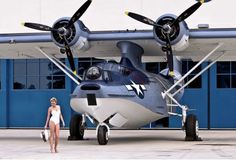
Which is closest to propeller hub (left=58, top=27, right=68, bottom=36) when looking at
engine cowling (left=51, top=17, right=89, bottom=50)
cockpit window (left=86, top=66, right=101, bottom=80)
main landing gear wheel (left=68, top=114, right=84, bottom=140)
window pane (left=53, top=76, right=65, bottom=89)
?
engine cowling (left=51, top=17, right=89, bottom=50)

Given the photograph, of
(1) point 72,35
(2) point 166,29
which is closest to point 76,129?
(1) point 72,35

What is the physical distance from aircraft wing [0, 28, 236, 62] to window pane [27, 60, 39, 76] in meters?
10.1

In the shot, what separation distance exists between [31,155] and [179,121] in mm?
20206

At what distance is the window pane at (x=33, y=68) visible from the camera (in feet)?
118

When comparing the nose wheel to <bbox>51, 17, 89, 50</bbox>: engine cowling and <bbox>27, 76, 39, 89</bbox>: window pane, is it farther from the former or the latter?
<bbox>27, 76, 39, 89</bbox>: window pane

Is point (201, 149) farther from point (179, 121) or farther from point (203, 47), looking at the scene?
point (179, 121)

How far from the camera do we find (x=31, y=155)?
14.9 metres

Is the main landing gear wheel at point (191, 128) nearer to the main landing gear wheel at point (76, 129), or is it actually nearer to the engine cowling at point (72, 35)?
the main landing gear wheel at point (76, 129)

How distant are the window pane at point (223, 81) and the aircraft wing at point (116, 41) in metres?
8.32

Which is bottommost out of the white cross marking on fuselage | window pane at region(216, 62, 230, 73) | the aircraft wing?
the white cross marking on fuselage

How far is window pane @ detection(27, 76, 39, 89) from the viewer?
118 feet

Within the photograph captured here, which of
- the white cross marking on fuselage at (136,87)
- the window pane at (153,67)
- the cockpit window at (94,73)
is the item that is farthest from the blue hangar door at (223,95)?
the cockpit window at (94,73)

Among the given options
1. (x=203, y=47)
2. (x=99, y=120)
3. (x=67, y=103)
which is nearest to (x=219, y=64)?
(x=67, y=103)

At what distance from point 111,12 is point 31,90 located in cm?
751
